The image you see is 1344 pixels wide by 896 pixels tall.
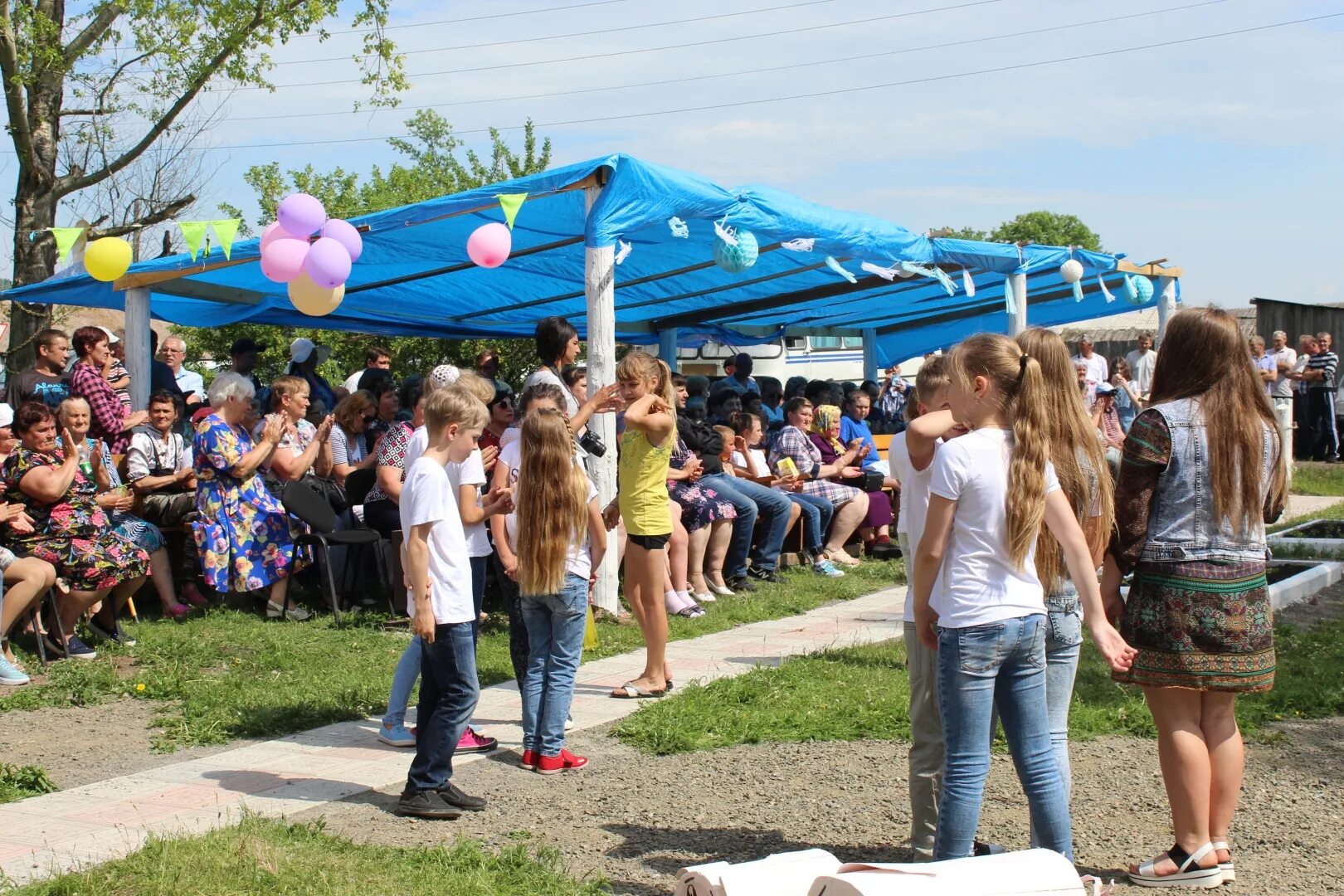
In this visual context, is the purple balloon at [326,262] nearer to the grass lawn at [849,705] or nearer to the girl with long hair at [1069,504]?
the grass lawn at [849,705]

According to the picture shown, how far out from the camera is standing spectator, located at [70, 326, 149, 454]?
362 inches

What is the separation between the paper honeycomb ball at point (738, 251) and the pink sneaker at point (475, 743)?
508cm

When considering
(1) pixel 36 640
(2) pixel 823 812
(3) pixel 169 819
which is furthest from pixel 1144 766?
(1) pixel 36 640

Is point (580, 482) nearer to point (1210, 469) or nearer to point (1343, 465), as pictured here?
point (1210, 469)

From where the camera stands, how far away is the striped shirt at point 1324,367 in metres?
21.5

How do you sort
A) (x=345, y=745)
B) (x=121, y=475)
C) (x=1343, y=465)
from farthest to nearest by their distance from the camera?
(x=1343, y=465) < (x=121, y=475) < (x=345, y=745)

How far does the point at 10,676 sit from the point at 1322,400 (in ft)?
68.5

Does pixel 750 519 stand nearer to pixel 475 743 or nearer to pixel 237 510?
pixel 237 510

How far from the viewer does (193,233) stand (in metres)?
8.57

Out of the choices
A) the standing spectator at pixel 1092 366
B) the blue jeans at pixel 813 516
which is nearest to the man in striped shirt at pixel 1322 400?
the standing spectator at pixel 1092 366

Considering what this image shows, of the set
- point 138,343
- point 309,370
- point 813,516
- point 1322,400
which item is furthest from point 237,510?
point 1322,400

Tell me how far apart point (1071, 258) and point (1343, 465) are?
9.53m

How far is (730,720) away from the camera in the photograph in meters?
6.21

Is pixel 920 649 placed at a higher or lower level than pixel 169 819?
higher
